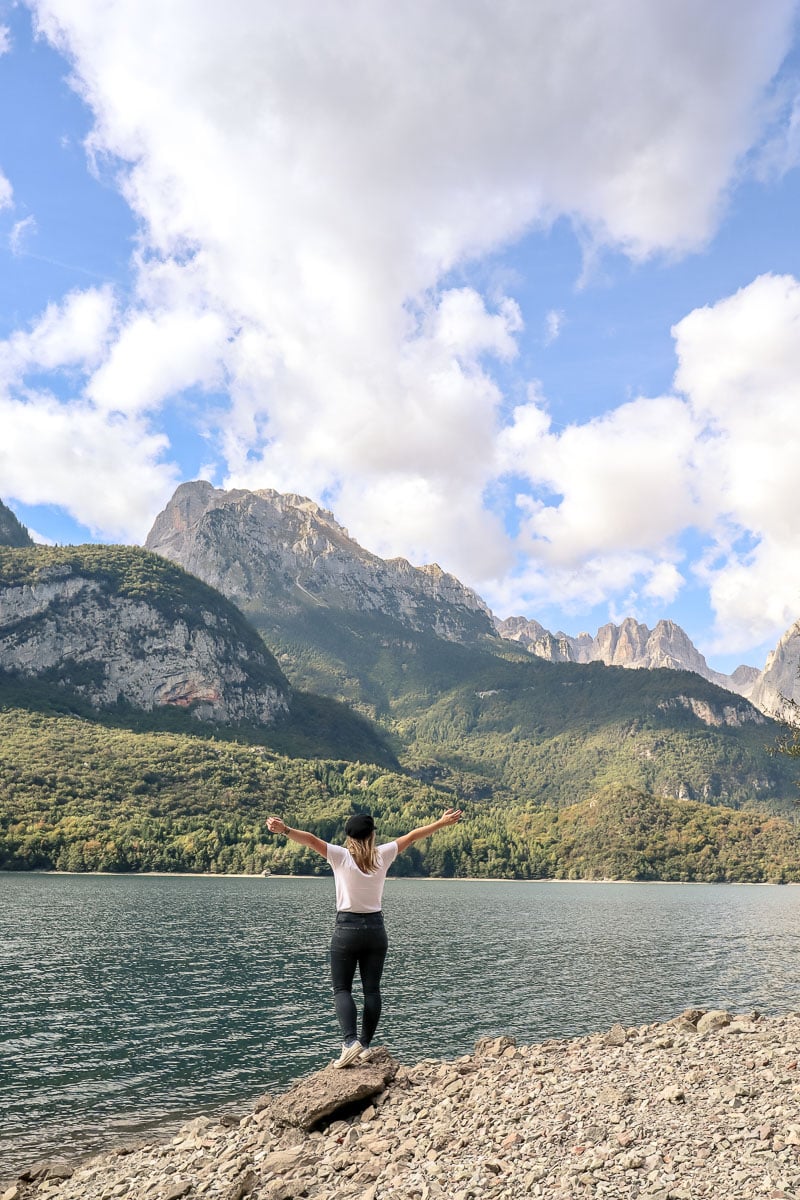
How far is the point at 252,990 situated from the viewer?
50406mm

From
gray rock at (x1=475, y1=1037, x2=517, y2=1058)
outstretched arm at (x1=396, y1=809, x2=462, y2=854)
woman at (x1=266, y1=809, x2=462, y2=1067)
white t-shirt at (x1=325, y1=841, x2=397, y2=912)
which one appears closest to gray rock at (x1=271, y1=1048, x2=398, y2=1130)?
woman at (x1=266, y1=809, x2=462, y2=1067)

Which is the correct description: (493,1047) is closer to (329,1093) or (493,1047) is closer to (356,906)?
(329,1093)

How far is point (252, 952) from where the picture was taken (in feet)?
222

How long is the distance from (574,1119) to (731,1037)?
29.7 ft

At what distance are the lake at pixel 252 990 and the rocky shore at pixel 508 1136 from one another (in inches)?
475

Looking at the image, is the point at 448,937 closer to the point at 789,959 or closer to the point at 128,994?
the point at 789,959

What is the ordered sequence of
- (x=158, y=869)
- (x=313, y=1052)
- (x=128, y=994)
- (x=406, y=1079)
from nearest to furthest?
(x=406, y=1079)
(x=313, y=1052)
(x=128, y=994)
(x=158, y=869)

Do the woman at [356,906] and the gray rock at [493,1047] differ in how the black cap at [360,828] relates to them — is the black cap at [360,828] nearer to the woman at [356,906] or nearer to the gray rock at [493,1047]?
the woman at [356,906]

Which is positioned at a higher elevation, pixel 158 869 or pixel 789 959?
pixel 158 869

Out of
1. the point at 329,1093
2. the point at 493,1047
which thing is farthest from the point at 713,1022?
the point at 329,1093

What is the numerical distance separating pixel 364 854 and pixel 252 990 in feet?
142

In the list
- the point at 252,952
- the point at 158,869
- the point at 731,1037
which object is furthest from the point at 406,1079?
the point at 158,869

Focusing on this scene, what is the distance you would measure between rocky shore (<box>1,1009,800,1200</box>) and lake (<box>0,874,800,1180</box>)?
12054mm

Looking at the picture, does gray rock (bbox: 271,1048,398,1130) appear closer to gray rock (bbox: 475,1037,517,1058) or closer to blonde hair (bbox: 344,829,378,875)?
blonde hair (bbox: 344,829,378,875)
